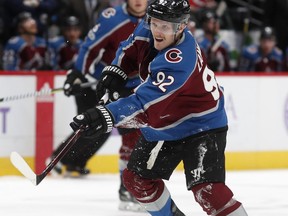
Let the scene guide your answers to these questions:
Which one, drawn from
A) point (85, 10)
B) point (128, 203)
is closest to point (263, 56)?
point (85, 10)

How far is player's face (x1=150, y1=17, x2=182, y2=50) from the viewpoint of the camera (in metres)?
3.30

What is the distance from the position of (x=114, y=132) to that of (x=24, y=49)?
1.18m

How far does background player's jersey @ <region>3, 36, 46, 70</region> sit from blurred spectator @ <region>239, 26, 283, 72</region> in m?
1.97

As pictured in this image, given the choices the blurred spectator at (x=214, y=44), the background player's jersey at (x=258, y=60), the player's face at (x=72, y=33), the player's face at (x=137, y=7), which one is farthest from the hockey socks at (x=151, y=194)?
the background player's jersey at (x=258, y=60)

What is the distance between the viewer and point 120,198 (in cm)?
484

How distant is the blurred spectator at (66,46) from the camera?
23.4ft

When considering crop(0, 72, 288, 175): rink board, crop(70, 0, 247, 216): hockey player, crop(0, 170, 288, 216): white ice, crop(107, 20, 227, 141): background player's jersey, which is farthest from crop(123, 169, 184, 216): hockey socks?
crop(0, 72, 288, 175): rink board

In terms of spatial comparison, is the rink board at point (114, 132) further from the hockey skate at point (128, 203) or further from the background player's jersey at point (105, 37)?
the hockey skate at point (128, 203)

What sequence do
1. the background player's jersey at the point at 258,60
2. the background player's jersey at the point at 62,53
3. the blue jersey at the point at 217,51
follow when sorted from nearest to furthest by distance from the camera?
the background player's jersey at the point at 62,53, the blue jersey at the point at 217,51, the background player's jersey at the point at 258,60

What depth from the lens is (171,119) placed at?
339cm

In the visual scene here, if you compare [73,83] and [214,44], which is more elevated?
[73,83]

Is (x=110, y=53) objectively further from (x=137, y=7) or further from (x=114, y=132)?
(x=114, y=132)

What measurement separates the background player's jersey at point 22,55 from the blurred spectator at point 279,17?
2.58 metres

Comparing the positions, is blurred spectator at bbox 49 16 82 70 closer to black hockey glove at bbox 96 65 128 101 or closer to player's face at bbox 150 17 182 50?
black hockey glove at bbox 96 65 128 101
